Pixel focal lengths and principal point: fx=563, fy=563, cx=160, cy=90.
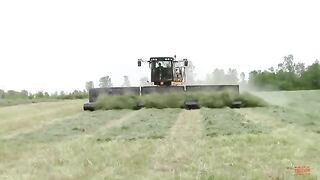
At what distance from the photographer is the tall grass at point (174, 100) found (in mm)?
23281

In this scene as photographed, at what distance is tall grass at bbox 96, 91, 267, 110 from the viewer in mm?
23281

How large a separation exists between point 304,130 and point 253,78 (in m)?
68.7

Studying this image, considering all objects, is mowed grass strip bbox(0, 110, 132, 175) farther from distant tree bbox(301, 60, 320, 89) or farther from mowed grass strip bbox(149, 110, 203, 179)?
distant tree bbox(301, 60, 320, 89)

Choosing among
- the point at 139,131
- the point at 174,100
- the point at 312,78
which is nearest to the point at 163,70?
the point at 174,100

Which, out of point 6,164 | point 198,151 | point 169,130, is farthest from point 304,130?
point 6,164

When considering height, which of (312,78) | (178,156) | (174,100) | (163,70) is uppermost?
(312,78)

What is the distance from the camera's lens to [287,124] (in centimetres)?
1359

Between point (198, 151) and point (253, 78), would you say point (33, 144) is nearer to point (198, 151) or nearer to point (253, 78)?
point (198, 151)

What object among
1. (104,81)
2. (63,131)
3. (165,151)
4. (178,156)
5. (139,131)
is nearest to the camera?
(178,156)

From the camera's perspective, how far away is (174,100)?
23.5 meters

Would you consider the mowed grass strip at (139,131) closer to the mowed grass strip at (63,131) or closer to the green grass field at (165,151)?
the green grass field at (165,151)

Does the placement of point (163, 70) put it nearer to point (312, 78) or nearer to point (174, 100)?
point (174, 100)

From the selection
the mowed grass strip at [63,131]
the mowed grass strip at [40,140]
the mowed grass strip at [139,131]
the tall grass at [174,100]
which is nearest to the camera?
the mowed grass strip at [40,140]

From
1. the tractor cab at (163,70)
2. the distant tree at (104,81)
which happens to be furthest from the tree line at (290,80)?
the tractor cab at (163,70)
